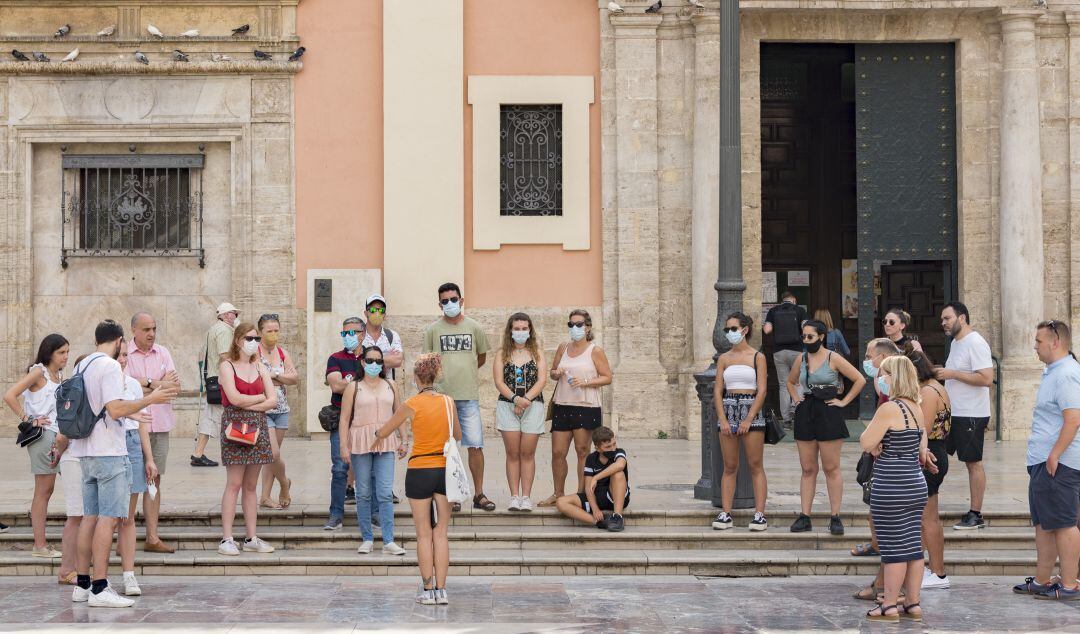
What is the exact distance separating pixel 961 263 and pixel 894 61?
8.82 ft

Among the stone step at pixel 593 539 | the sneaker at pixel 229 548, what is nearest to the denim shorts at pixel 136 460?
the sneaker at pixel 229 548

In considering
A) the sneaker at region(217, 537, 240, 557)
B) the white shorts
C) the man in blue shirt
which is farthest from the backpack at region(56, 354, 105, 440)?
the man in blue shirt

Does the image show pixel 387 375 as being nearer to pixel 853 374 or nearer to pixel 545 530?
pixel 545 530

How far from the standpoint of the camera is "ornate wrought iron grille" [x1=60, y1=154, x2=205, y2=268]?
18.0m

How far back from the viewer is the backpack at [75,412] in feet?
30.3

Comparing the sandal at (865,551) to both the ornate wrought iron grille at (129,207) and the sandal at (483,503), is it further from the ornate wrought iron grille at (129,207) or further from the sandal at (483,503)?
the ornate wrought iron grille at (129,207)

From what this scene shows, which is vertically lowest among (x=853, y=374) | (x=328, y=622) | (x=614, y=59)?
(x=328, y=622)

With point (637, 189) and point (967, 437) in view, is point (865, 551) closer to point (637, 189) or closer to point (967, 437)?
point (967, 437)

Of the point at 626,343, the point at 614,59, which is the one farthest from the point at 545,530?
the point at 614,59

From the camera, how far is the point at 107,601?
30.2 ft

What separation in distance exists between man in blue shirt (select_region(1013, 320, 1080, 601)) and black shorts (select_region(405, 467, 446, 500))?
3.91 m

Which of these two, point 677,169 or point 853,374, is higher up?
point 677,169

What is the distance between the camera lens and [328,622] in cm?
881

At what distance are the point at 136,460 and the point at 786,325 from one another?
961 centimetres
